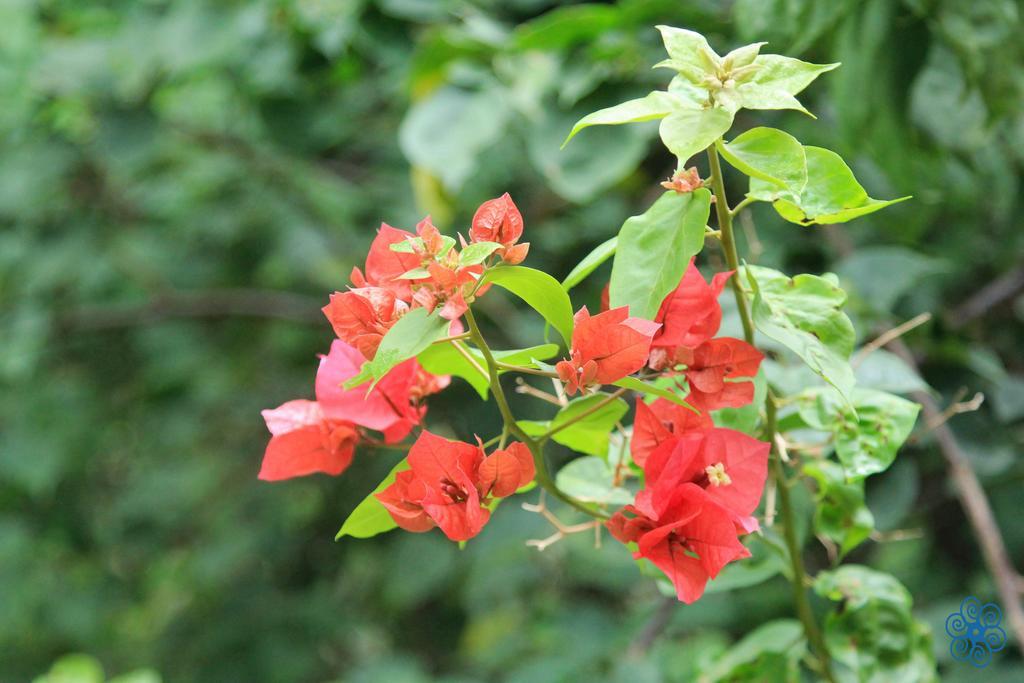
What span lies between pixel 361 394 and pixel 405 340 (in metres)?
0.09

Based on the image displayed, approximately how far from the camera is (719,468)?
12.4 inches

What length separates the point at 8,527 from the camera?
1290mm

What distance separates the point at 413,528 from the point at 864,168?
0.62 meters

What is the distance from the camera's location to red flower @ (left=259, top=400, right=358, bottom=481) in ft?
1.19

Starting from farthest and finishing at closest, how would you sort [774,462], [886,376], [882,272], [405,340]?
[882,272] → [886,376] → [774,462] → [405,340]

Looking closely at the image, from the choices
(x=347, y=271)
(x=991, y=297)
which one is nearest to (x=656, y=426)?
(x=991, y=297)

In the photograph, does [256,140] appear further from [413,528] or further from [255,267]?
[413,528]

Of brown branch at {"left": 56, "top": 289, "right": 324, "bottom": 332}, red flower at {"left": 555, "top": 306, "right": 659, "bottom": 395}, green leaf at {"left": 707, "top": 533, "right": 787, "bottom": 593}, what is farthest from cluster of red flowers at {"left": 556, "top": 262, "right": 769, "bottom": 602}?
brown branch at {"left": 56, "top": 289, "right": 324, "bottom": 332}

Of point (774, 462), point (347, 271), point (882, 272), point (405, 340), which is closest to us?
point (405, 340)

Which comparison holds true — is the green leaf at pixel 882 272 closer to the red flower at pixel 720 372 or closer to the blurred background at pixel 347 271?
the blurred background at pixel 347 271

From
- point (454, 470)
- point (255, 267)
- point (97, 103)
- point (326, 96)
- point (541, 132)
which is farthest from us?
point (255, 267)

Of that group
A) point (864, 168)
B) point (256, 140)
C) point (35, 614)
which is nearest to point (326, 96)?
point (256, 140)

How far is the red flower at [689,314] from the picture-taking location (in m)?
0.34

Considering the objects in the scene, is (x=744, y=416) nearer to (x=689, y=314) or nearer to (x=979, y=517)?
(x=689, y=314)
